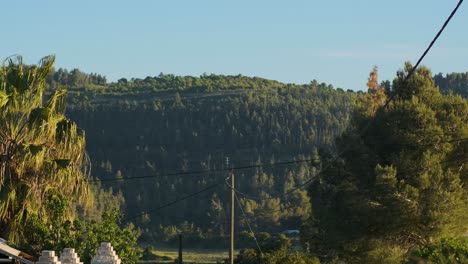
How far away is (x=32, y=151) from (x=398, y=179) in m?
22.7

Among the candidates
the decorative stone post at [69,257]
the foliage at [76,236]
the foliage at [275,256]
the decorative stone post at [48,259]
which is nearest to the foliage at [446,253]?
the foliage at [76,236]

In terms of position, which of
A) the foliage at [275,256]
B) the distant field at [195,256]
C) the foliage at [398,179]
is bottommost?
the distant field at [195,256]

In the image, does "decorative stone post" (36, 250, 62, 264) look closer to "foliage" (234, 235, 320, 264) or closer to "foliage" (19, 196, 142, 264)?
"foliage" (19, 196, 142, 264)

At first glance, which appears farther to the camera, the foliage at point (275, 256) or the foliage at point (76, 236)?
the foliage at point (275, 256)

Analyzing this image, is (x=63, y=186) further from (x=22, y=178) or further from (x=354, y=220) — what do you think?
(x=354, y=220)

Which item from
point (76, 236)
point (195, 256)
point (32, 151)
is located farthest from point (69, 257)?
point (195, 256)

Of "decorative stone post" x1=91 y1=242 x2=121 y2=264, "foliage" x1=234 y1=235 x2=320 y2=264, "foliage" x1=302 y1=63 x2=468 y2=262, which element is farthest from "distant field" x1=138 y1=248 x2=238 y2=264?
"decorative stone post" x1=91 y1=242 x2=121 y2=264

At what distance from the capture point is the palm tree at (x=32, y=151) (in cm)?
3616

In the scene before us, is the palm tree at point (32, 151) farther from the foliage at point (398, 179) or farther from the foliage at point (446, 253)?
the foliage at point (398, 179)

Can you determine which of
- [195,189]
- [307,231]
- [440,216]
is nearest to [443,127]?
[440,216]

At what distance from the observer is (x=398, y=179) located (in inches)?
2115

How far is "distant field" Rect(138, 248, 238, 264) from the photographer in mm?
105512

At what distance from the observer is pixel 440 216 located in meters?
Answer: 52.7

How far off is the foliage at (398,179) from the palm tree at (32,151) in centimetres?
1885
